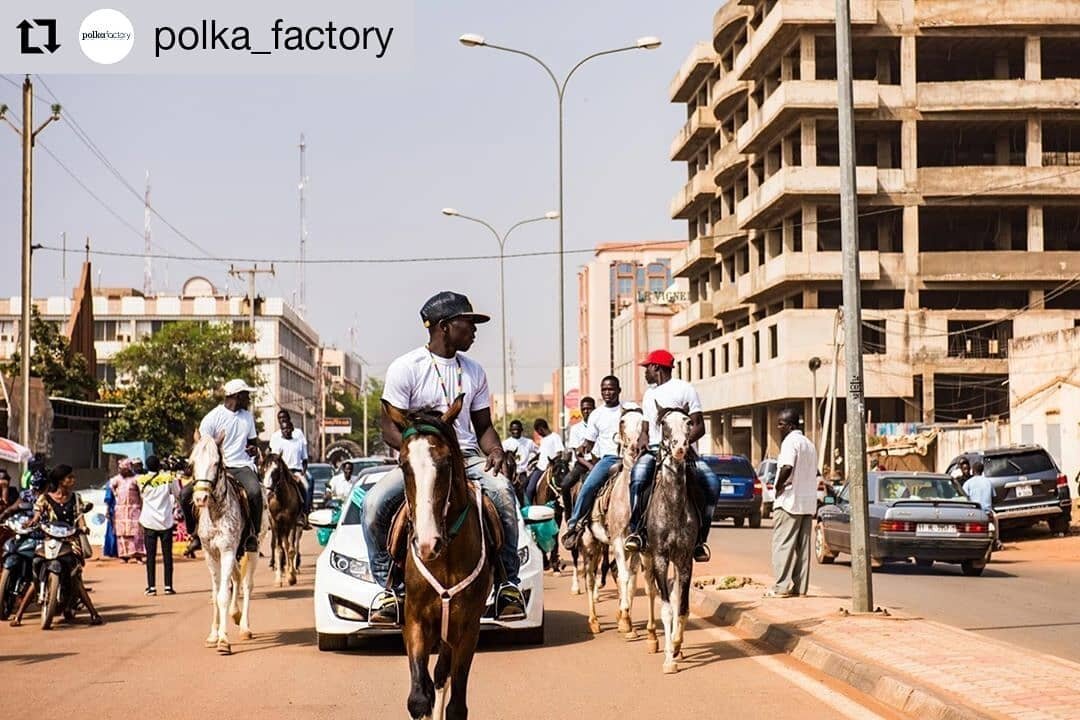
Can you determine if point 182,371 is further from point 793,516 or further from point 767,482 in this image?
point 793,516

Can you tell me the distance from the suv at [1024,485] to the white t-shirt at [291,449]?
49.1 feet

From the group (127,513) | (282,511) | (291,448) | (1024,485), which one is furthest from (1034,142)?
(282,511)

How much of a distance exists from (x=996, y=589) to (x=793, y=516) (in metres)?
4.90

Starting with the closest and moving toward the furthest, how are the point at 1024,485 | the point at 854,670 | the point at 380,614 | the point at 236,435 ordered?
1. the point at 854,670
2. the point at 380,614
3. the point at 236,435
4. the point at 1024,485

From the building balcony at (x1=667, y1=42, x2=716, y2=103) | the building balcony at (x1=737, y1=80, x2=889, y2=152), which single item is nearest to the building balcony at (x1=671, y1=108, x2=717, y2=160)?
the building balcony at (x1=667, y1=42, x2=716, y2=103)

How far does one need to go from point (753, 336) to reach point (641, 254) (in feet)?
241

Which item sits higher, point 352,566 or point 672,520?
point 672,520

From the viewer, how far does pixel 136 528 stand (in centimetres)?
2642

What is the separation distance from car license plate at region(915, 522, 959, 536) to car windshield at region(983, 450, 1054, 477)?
992 centimetres

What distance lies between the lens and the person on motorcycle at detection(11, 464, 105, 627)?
1530 cm

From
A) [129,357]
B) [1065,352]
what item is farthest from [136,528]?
[129,357]

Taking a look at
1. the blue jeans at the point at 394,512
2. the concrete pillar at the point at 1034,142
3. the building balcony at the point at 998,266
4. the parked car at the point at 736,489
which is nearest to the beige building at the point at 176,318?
the building balcony at the point at 998,266

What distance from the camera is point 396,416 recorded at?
24.2 ft

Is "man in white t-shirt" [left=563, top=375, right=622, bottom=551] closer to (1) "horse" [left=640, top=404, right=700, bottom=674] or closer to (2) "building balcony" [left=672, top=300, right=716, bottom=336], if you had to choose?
(1) "horse" [left=640, top=404, right=700, bottom=674]
